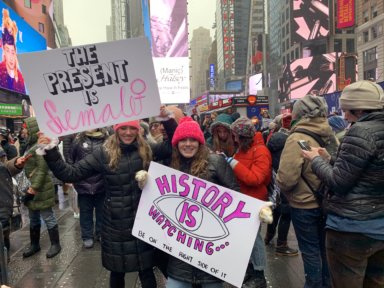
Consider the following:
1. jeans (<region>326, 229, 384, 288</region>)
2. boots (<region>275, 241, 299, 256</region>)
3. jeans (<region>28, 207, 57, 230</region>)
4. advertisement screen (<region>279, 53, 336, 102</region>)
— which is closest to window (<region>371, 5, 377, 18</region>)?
advertisement screen (<region>279, 53, 336, 102</region>)

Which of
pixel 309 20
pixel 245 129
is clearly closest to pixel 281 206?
pixel 245 129

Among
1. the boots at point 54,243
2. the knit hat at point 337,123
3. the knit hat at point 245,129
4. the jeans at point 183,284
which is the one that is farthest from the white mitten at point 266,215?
the boots at point 54,243

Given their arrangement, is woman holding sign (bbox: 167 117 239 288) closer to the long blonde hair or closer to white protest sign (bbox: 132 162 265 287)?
white protest sign (bbox: 132 162 265 287)

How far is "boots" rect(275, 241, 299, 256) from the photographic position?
5191mm

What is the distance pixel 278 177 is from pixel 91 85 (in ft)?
5.94

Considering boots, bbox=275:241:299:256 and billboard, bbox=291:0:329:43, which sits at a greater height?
billboard, bbox=291:0:329:43

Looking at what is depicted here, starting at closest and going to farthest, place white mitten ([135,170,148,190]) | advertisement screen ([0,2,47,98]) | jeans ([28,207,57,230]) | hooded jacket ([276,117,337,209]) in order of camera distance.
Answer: white mitten ([135,170,148,190])
hooded jacket ([276,117,337,209])
jeans ([28,207,57,230])
advertisement screen ([0,2,47,98])

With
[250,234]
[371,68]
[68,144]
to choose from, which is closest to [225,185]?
[250,234]

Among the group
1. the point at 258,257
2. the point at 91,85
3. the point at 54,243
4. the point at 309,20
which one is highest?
the point at 309,20

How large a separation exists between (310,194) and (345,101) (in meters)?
1.13

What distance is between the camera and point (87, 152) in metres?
5.50

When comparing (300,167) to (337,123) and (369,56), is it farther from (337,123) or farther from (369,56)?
(369,56)

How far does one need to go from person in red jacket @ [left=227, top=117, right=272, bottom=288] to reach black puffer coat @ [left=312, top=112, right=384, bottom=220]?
1.15 meters

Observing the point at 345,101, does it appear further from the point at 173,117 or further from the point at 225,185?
the point at 173,117
